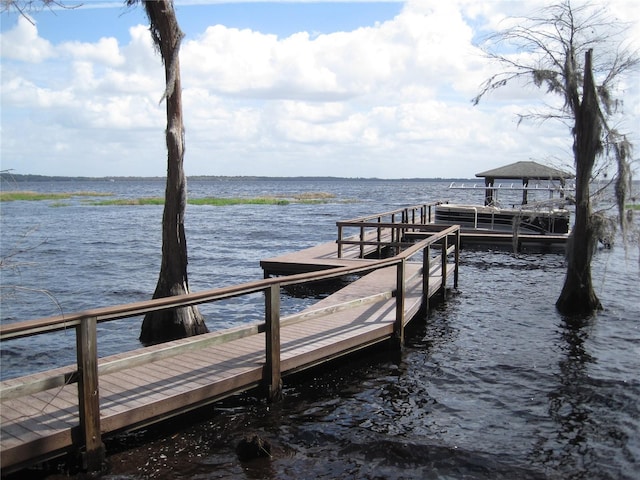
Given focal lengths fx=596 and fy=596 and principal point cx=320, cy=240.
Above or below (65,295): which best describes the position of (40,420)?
above

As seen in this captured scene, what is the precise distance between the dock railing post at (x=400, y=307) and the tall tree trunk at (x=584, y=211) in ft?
14.0

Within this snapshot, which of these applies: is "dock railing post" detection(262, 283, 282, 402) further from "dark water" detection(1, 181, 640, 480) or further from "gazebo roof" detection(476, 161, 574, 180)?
"gazebo roof" detection(476, 161, 574, 180)

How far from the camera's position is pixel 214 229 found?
36.6 metres

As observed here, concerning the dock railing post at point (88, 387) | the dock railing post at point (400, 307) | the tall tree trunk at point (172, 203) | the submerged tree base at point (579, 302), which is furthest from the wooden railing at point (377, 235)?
the dock railing post at point (88, 387)

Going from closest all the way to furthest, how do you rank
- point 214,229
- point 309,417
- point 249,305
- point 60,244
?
point 309,417 → point 249,305 → point 60,244 → point 214,229

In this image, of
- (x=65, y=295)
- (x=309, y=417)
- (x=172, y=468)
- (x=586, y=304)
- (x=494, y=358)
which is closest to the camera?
(x=172, y=468)

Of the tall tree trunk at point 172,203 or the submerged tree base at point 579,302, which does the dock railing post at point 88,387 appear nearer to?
the tall tree trunk at point 172,203

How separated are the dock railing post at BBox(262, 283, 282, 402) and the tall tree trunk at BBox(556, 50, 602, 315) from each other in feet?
23.5

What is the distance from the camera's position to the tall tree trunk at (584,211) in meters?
10.8

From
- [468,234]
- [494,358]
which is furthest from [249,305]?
[468,234]

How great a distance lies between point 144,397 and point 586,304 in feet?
30.5

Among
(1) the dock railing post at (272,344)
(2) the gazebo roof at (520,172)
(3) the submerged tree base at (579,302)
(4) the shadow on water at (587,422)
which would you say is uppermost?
(2) the gazebo roof at (520,172)

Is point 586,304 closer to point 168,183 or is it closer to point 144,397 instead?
point 168,183

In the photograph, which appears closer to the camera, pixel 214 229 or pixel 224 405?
pixel 224 405
